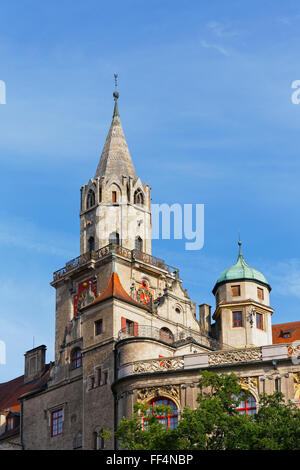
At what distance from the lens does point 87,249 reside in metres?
81.9

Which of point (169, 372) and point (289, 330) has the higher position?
point (289, 330)

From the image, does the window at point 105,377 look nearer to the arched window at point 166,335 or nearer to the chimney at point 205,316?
the arched window at point 166,335

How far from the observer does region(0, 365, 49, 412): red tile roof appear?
79.3m

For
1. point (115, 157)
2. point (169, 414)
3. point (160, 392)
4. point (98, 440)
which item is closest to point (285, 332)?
point (115, 157)

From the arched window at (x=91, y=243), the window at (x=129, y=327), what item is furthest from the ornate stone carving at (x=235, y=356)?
the arched window at (x=91, y=243)

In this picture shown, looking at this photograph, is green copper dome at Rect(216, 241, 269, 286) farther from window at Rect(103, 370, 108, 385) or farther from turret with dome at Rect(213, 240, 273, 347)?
window at Rect(103, 370, 108, 385)

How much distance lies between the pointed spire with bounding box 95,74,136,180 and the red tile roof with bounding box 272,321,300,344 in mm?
15365

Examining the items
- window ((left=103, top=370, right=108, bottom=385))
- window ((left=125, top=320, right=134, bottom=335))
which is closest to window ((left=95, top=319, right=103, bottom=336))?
window ((left=125, top=320, right=134, bottom=335))

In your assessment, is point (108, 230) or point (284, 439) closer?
point (284, 439)

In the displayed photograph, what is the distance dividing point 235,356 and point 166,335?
17267 mm

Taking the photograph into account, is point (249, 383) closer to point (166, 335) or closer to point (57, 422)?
point (57, 422)

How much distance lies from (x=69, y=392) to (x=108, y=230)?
15.5 m

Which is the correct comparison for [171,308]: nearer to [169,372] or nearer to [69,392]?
[69,392]
